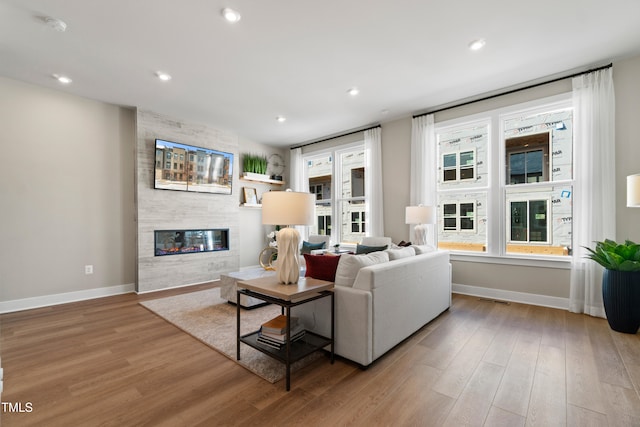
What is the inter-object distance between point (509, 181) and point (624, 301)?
1839mm

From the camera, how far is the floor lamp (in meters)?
2.15

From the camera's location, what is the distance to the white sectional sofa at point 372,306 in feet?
6.97

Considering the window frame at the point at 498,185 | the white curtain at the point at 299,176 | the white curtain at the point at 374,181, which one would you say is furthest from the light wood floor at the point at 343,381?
the white curtain at the point at 299,176

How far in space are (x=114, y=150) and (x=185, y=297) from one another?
256 cm

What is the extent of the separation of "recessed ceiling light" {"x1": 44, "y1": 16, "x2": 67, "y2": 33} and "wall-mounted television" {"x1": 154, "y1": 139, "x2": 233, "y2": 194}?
82.8 inches

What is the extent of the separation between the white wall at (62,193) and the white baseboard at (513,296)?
17.2ft

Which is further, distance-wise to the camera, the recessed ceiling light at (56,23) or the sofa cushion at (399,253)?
the sofa cushion at (399,253)

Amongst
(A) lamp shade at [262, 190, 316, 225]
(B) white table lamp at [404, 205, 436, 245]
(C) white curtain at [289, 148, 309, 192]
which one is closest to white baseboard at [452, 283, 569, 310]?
(B) white table lamp at [404, 205, 436, 245]

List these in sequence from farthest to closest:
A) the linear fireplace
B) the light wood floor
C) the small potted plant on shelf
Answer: the small potted plant on shelf, the linear fireplace, the light wood floor

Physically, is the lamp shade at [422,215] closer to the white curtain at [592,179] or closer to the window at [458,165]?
the window at [458,165]

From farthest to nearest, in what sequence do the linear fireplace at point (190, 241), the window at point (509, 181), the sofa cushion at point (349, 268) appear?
the linear fireplace at point (190, 241) < the window at point (509, 181) < the sofa cushion at point (349, 268)

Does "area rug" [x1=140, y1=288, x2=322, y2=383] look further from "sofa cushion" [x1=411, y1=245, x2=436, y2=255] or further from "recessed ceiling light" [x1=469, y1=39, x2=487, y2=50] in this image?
"recessed ceiling light" [x1=469, y1=39, x2=487, y2=50]

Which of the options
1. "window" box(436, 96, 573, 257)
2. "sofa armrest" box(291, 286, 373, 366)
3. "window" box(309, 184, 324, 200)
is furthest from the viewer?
"window" box(309, 184, 324, 200)

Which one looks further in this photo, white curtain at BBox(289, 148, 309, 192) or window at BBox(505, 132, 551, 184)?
white curtain at BBox(289, 148, 309, 192)
